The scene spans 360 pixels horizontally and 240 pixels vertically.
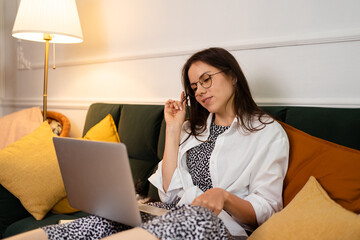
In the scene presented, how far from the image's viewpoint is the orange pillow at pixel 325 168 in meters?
1.15

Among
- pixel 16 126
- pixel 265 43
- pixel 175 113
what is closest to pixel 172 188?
pixel 175 113

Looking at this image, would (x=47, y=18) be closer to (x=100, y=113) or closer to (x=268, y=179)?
(x=100, y=113)

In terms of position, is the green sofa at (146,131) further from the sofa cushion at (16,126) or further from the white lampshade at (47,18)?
the white lampshade at (47,18)

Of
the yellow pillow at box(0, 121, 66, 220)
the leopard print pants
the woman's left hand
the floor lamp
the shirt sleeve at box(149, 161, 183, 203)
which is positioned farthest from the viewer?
the floor lamp

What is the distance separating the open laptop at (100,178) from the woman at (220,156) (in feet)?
0.31

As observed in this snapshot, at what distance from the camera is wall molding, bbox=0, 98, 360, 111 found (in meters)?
1.58

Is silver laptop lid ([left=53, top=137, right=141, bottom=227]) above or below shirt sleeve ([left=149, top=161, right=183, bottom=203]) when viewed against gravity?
above

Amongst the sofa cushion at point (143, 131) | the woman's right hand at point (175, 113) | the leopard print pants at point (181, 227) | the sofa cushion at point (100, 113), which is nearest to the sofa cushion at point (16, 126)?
the sofa cushion at point (100, 113)

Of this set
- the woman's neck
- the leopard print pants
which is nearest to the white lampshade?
the woman's neck

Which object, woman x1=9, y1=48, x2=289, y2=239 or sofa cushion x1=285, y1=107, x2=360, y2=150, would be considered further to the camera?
sofa cushion x1=285, y1=107, x2=360, y2=150

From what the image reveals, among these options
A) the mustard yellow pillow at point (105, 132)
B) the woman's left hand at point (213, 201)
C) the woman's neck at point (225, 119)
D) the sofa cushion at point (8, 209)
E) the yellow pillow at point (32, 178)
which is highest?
the woman's neck at point (225, 119)

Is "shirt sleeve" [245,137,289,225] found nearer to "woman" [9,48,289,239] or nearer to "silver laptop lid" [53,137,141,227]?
"woman" [9,48,289,239]

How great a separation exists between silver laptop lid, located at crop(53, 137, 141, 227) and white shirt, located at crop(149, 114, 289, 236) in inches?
16.8

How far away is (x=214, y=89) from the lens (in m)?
1.52
